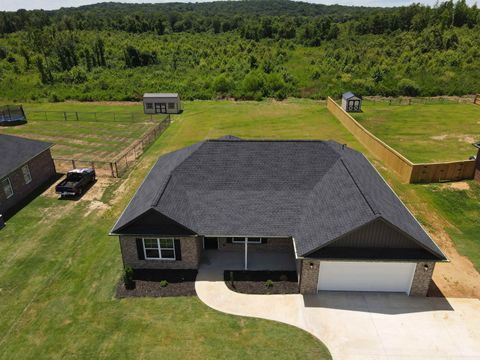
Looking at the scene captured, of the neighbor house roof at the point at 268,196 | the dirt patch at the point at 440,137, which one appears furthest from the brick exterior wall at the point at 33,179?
the dirt patch at the point at 440,137

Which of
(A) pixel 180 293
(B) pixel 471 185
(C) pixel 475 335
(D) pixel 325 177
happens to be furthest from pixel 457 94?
(A) pixel 180 293

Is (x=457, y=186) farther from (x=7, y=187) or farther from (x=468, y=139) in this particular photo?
(x=7, y=187)

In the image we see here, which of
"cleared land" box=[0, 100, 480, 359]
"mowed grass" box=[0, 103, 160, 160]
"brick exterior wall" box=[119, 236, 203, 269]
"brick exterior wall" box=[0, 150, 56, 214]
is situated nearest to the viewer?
"cleared land" box=[0, 100, 480, 359]

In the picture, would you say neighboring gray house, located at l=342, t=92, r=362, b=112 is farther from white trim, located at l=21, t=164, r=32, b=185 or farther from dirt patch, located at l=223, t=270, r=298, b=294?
white trim, located at l=21, t=164, r=32, b=185

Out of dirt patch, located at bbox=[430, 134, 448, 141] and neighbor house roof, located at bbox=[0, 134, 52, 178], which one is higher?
neighbor house roof, located at bbox=[0, 134, 52, 178]

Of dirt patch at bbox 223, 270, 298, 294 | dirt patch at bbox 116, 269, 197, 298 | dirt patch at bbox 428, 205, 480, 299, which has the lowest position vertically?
dirt patch at bbox 428, 205, 480, 299

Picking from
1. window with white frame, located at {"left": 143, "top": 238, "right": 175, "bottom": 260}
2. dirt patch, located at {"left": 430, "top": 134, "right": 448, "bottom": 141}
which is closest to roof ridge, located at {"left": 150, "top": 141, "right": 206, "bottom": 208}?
window with white frame, located at {"left": 143, "top": 238, "right": 175, "bottom": 260}

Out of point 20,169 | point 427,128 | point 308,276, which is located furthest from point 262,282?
point 427,128

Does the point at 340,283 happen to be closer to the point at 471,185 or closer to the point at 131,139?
the point at 471,185
